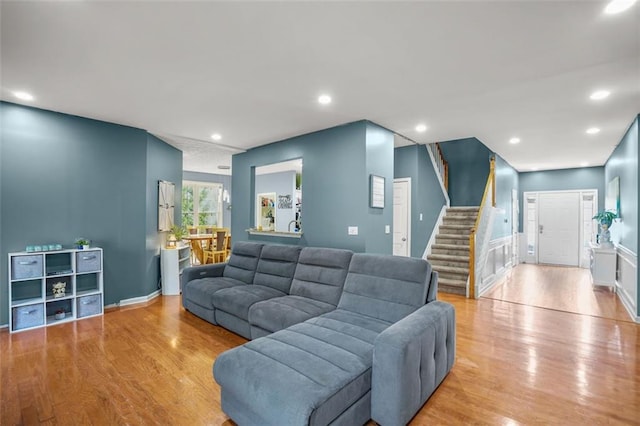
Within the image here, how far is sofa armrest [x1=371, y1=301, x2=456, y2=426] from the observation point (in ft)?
5.93

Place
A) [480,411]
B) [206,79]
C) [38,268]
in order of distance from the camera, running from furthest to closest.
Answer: [38,268] < [206,79] < [480,411]

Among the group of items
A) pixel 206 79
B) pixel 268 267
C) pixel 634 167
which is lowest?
pixel 268 267

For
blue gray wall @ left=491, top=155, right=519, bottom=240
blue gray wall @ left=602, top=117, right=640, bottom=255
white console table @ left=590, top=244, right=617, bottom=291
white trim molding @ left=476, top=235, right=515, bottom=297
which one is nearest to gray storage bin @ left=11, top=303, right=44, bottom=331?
white trim molding @ left=476, top=235, right=515, bottom=297

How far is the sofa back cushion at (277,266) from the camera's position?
150 inches

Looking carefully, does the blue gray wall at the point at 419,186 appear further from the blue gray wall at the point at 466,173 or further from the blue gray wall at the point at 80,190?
the blue gray wall at the point at 80,190

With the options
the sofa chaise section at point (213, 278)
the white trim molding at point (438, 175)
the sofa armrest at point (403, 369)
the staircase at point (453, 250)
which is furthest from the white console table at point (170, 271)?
the white trim molding at point (438, 175)

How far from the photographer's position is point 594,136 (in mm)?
4961

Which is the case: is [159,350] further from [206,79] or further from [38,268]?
[206,79]

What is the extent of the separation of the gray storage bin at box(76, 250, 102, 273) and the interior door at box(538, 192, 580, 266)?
10.3m

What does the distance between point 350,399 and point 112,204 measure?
4.25 m

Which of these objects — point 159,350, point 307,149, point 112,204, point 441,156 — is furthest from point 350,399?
point 441,156

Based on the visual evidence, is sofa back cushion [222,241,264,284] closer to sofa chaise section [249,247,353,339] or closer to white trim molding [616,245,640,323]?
sofa chaise section [249,247,353,339]

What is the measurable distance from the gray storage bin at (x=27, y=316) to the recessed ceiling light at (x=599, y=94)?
666 cm

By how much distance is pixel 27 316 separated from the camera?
3566 mm
